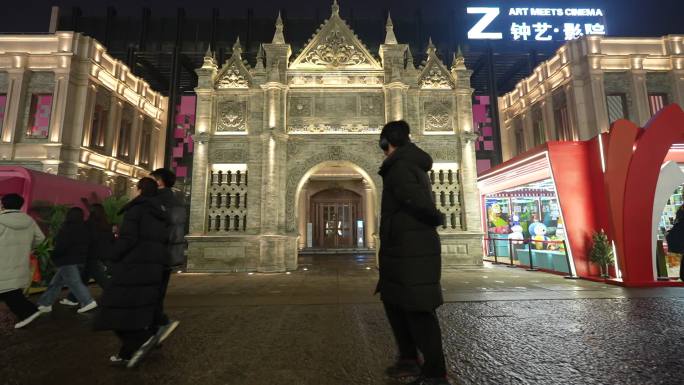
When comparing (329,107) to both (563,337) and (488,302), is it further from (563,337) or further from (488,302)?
(563,337)

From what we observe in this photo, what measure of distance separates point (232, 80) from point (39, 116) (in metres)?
12.8

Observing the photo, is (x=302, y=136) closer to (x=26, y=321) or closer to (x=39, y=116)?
(x=26, y=321)

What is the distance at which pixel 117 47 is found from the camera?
23109 mm

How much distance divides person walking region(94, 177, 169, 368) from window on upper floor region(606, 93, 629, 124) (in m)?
23.2

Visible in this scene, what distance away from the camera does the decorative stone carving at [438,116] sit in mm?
12438

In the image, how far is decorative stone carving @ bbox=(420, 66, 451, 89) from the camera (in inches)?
500

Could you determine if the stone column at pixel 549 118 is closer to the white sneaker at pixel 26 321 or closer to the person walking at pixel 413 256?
the person walking at pixel 413 256

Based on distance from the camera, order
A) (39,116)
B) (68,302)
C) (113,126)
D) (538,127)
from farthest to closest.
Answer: (538,127) < (113,126) < (39,116) < (68,302)

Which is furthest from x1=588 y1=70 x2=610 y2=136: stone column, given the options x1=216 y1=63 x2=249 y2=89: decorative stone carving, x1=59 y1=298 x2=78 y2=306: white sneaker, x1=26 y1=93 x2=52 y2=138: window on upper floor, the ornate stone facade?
x1=26 y1=93 x2=52 y2=138: window on upper floor

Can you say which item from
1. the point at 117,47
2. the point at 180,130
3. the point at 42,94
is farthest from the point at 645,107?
the point at 117,47

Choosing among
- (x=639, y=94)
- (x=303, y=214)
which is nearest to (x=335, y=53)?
(x=303, y=214)

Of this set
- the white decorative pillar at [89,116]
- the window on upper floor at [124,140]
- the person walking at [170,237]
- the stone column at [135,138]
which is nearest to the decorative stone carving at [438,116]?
the person walking at [170,237]

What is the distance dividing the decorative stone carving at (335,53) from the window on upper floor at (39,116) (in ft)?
49.8

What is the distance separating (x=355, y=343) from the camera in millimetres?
3475
